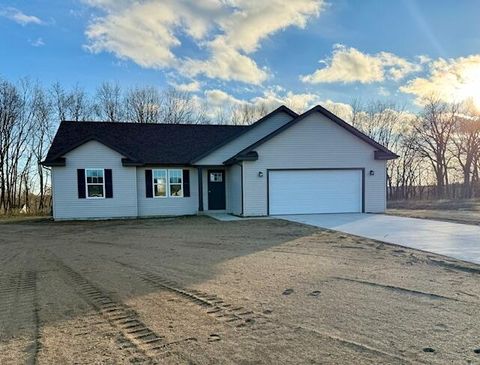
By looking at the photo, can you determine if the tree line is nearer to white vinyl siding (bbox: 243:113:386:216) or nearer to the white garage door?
white vinyl siding (bbox: 243:113:386:216)

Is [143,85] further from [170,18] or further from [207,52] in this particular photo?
[170,18]

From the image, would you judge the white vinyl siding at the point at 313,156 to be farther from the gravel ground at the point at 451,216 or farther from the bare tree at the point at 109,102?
the bare tree at the point at 109,102

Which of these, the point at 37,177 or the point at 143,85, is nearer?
the point at 37,177

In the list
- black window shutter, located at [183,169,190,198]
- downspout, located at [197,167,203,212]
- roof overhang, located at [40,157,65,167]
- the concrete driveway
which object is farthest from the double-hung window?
the concrete driveway

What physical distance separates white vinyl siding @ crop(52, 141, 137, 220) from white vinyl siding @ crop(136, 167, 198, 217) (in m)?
0.40

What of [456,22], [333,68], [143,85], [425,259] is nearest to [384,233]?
[425,259]

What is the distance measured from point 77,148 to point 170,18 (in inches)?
288

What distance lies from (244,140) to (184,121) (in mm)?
16561

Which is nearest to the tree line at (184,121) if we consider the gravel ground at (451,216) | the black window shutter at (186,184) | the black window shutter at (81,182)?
the black window shutter at (81,182)

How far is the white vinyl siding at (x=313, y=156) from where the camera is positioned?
1705 cm

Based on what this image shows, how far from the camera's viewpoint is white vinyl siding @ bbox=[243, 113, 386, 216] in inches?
671

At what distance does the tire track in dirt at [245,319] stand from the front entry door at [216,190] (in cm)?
1384

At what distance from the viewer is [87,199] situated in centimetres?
1755

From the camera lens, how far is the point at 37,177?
97.8 ft
